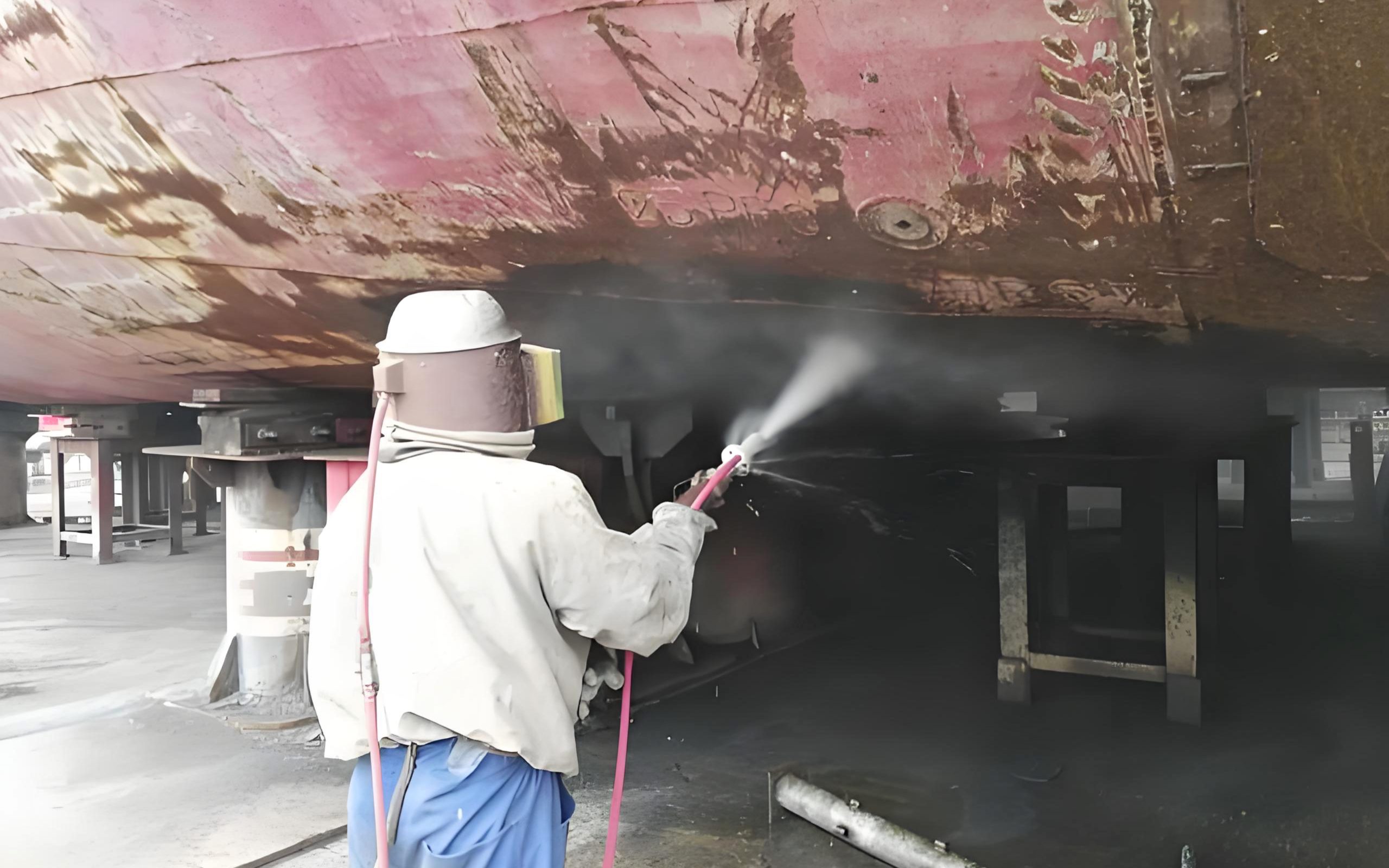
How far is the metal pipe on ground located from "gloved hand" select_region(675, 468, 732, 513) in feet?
3.61

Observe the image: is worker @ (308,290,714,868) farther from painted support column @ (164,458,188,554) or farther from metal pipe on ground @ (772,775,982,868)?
painted support column @ (164,458,188,554)

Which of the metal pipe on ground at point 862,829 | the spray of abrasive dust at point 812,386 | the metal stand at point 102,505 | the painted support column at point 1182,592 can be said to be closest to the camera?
the metal pipe on ground at point 862,829

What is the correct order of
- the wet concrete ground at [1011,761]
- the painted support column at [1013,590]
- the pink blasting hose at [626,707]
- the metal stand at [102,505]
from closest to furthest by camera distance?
the pink blasting hose at [626,707], the wet concrete ground at [1011,761], the painted support column at [1013,590], the metal stand at [102,505]

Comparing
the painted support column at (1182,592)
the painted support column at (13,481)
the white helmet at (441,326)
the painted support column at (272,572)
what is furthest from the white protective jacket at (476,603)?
the painted support column at (13,481)

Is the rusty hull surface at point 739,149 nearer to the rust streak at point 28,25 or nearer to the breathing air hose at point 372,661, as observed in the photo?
the rust streak at point 28,25

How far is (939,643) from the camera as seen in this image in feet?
16.1

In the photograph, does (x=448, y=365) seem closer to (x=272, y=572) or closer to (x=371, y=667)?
(x=371, y=667)

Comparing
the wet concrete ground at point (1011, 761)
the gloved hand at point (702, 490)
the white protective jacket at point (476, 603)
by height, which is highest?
the gloved hand at point (702, 490)

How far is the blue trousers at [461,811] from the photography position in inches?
54.1

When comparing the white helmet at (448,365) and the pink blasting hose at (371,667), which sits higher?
the white helmet at (448,365)

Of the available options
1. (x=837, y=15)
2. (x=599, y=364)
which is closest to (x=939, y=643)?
(x=599, y=364)

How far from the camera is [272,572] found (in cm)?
388

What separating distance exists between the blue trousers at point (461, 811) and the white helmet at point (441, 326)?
567 millimetres

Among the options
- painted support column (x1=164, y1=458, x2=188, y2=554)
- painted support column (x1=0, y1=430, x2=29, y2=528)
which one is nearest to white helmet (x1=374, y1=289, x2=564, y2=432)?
painted support column (x1=164, y1=458, x2=188, y2=554)
